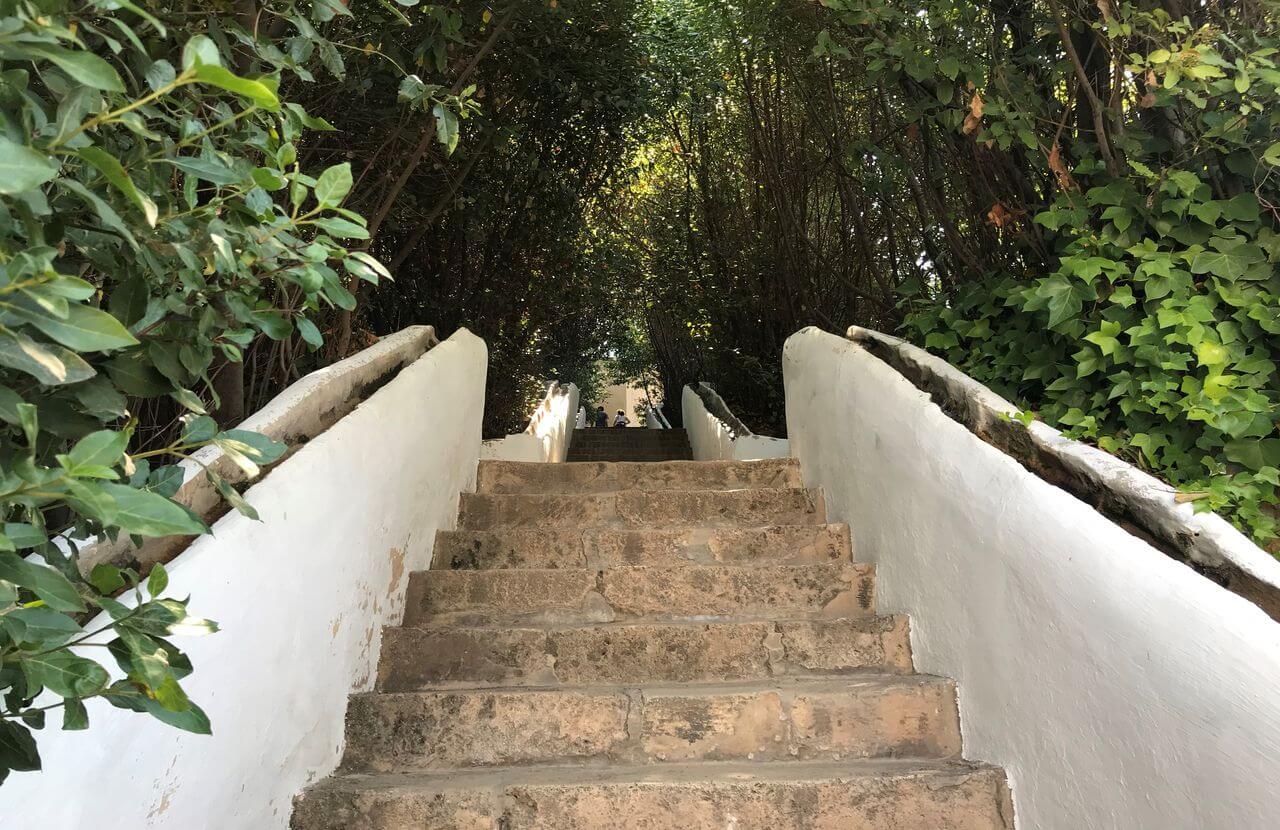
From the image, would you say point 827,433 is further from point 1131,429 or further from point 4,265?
point 4,265

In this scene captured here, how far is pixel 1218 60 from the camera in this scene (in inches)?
65.9

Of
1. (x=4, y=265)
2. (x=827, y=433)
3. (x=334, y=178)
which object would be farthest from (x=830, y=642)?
(x=4, y=265)

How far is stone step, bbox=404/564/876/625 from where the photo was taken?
2.60 meters

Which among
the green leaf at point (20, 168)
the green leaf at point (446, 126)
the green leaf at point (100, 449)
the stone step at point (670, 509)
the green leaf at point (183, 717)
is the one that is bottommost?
the green leaf at point (183, 717)

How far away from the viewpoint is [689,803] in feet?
6.04

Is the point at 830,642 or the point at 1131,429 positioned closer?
the point at 1131,429

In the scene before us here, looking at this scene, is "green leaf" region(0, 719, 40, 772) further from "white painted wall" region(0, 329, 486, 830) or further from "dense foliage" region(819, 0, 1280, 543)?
"dense foliage" region(819, 0, 1280, 543)

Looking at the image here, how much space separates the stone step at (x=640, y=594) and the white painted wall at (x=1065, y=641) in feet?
0.59

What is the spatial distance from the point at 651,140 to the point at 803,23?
2872mm

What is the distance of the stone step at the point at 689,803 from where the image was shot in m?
1.80

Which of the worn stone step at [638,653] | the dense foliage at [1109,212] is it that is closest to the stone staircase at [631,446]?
Result: the dense foliage at [1109,212]

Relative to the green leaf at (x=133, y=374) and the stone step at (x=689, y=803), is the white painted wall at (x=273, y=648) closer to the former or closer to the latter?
the stone step at (x=689, y=803)

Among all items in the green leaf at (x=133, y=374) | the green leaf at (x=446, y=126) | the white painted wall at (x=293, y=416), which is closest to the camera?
the green leaf at (x=133, y=374)

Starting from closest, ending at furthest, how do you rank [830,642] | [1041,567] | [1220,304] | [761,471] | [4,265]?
[4,265] → [1041,567] → [1220,304] → [830,642] → [761,471]
